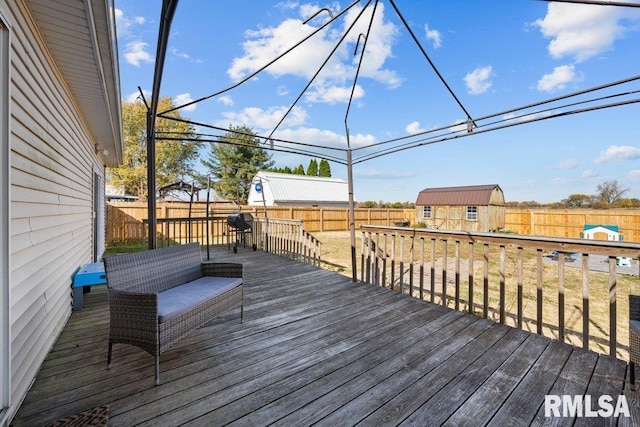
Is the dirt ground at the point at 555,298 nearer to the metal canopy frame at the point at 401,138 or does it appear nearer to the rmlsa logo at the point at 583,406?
the rmlsa logo at the point at 583,406

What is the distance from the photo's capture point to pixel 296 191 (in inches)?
858

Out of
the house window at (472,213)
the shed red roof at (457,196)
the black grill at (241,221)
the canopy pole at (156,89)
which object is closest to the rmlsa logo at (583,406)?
the canopy pole at (156,89)

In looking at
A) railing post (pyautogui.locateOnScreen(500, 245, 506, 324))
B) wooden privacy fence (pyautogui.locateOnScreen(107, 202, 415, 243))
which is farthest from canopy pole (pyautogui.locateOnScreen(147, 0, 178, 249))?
railing post (pyautogui.locateOnScreen(500, 245, 506, 324))

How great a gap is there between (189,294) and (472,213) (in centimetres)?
1985

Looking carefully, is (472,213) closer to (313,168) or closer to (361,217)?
(361,217)

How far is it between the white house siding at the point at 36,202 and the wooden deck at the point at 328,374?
0.79 ft

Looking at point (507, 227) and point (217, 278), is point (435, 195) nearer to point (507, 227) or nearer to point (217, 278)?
point (507, 227)

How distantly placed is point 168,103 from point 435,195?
19.9 metres

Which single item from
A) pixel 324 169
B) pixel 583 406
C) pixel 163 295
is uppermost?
pixel 324 169

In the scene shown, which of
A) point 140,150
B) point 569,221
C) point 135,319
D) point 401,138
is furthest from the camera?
point 140,150

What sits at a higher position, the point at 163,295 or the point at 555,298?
the point at 163,295

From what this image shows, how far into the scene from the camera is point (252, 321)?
2.96m

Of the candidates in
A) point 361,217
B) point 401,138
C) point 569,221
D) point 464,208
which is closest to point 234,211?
point 361,217

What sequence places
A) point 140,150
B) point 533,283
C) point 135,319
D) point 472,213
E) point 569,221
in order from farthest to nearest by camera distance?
1. point 140,150
2. point 472,213
3. point 569,221
4. point 533,283
5. point 135,319
